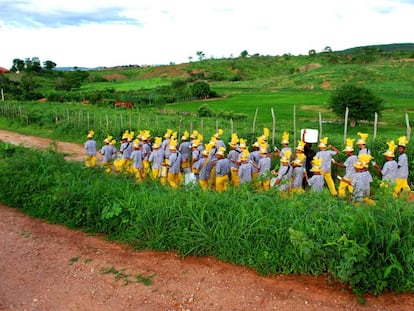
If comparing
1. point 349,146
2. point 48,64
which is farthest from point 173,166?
point 48,64

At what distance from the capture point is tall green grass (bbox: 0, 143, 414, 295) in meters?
5.18

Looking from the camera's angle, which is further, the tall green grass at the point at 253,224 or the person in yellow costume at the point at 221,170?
the person in yellow costume at the point at 221,170

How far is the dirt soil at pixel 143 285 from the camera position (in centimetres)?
516

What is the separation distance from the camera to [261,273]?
569 centimetres

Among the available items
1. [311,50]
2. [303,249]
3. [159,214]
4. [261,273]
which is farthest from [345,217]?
[311,50]

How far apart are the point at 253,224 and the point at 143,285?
165cm

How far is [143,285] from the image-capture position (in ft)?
18.7

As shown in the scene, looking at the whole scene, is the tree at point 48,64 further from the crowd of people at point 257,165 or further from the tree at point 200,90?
the crowd of people at point 257,165

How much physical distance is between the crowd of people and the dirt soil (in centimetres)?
201

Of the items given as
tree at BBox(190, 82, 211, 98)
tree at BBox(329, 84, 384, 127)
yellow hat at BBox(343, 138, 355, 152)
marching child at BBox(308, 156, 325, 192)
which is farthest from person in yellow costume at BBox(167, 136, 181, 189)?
tree at BBox(190, 82, 211, 98)

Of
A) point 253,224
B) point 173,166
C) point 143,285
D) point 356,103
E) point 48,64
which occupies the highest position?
point 48,64

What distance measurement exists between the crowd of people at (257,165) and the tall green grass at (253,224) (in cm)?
123

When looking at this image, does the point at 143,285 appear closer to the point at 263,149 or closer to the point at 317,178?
the point at 317,178

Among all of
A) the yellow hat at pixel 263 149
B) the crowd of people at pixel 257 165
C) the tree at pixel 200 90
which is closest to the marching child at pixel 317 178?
the crowd of people at pixel 257 165
